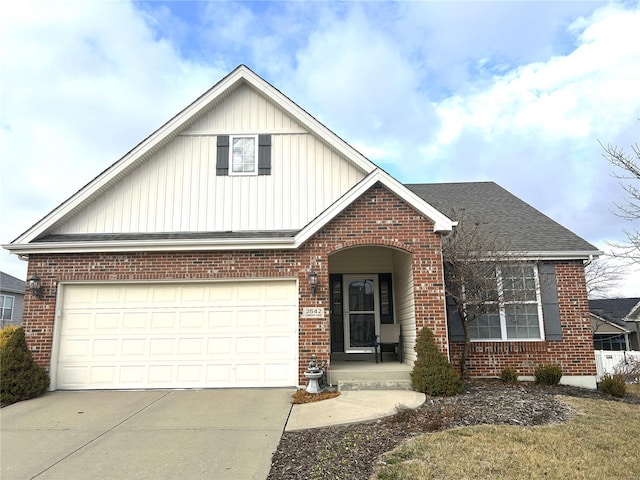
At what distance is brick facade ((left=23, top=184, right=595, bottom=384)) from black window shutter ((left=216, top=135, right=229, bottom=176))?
233cm

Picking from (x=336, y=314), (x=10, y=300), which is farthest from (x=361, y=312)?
(x=10, y=300)

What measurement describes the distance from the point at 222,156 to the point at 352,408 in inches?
261

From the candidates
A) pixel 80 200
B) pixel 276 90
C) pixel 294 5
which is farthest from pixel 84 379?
pixel 294 5

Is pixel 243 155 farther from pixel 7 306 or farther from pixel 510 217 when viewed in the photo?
pixel 7 306

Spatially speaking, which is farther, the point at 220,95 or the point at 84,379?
the point at 220,95

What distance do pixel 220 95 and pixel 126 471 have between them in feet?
27.7

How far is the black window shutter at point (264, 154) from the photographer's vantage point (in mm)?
10461

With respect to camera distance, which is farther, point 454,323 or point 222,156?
point 222,156

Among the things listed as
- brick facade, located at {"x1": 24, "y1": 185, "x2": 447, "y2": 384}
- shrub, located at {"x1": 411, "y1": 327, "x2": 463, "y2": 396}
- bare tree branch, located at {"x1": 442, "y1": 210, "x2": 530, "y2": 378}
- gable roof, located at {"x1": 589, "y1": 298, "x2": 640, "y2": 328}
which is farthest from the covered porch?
gable roof, located at {"x1": 589, "y1": 298, "x2": 640, "y2": 328}

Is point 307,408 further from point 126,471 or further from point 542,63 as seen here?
point 542,63

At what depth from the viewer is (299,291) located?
8992 mm

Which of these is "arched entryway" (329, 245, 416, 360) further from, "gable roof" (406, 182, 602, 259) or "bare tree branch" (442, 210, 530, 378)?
"gable roof" (406, 182, 602, 259)

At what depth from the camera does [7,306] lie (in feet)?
79.3

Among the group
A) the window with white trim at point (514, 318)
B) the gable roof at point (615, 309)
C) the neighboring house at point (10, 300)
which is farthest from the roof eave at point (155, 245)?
the gable roof at point (615, 309)
